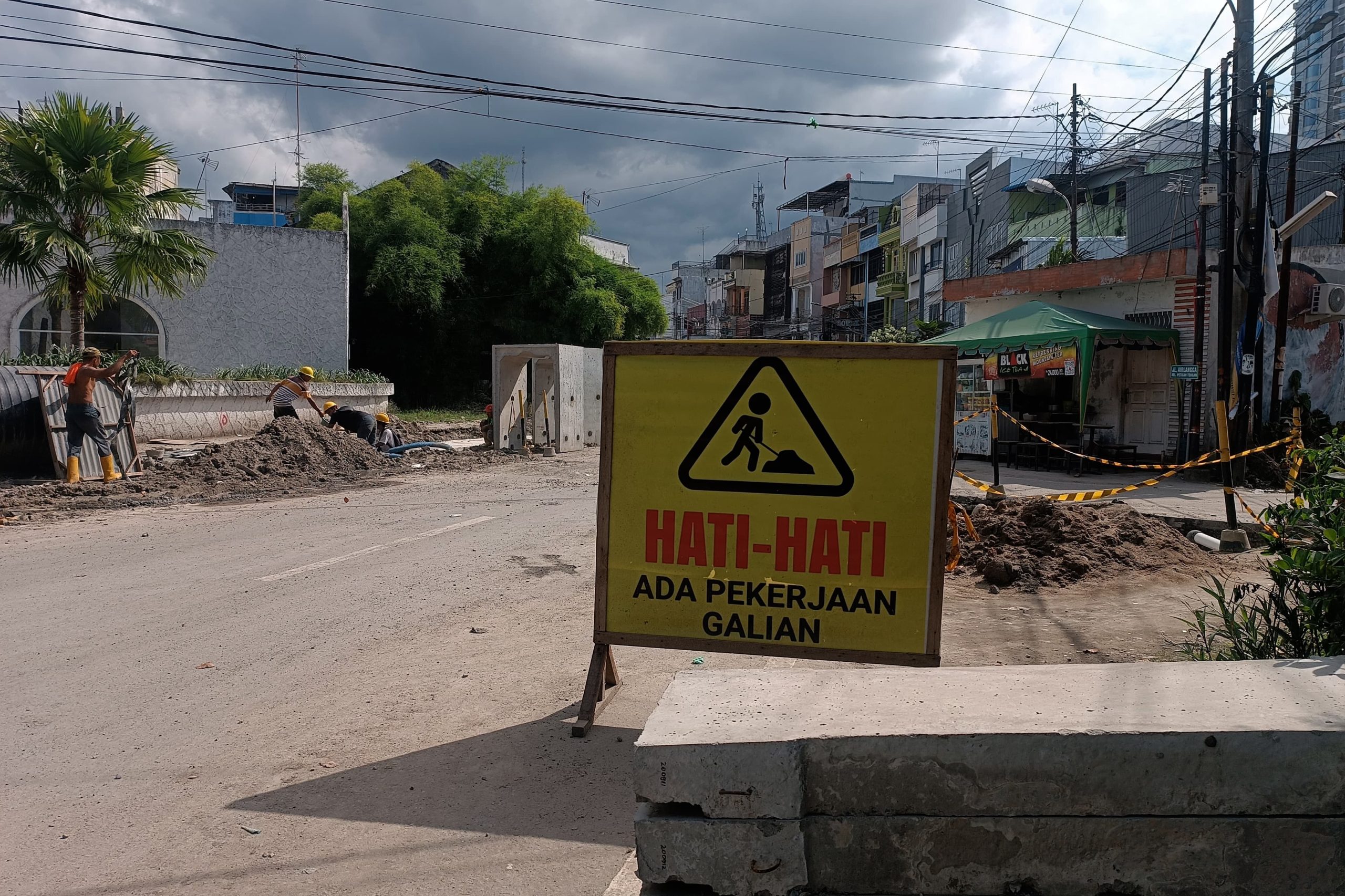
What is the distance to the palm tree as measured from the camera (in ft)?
57.3

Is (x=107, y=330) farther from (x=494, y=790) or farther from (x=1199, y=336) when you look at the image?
(x=494, y=790)

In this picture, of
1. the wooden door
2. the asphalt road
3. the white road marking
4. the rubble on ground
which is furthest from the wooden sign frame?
the wooden door

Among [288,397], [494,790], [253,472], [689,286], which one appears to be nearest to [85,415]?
[253,472]

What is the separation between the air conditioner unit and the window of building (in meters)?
27.2

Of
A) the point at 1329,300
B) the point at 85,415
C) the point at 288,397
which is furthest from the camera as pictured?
the point at 288,397

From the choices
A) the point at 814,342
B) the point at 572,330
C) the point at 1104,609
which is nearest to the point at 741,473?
the point at 814,342

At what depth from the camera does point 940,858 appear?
3.04 meters

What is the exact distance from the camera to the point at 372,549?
32.4 ft

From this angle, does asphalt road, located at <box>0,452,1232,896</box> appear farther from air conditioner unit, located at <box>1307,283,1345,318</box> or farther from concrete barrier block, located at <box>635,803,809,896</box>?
air conditioner unit, located at <box>1307,283,1345,318</box>

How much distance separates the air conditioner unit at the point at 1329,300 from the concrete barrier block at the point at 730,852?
18.3 metres

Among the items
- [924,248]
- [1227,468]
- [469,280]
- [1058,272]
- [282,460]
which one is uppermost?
[924,248]

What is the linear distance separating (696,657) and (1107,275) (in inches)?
686

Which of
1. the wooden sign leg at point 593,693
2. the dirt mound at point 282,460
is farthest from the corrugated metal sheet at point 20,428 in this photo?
the wooden sign leg at point 593,693

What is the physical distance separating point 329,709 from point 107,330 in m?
26.6
